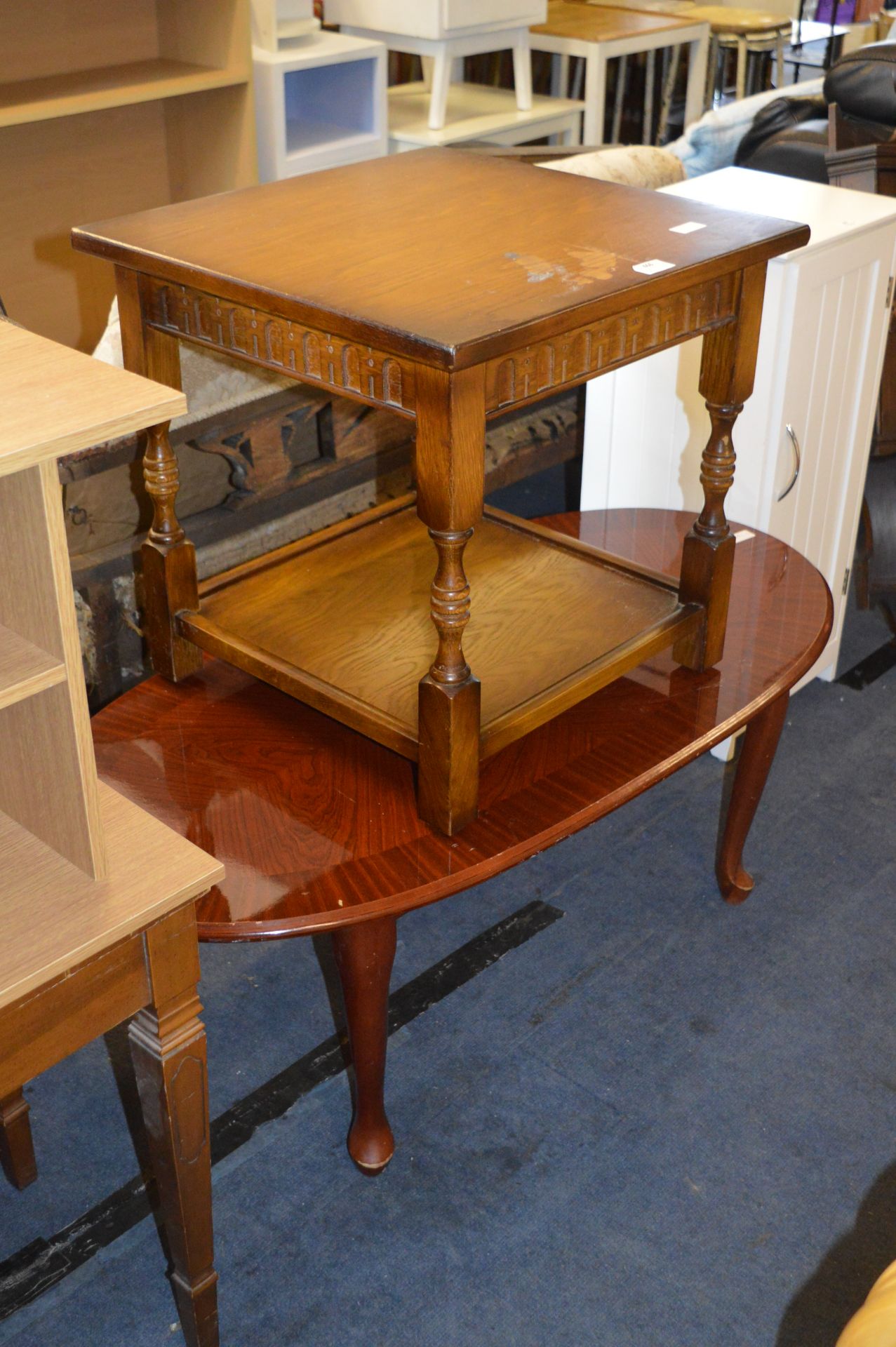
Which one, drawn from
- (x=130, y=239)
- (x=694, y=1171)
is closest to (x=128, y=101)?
(x=130, y=239)

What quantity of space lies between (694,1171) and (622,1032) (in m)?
0.24

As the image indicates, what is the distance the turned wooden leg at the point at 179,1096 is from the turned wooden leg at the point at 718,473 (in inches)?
31.1

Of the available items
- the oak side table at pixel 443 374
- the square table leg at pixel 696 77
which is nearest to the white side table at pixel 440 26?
the square table leg at pixel 696 77

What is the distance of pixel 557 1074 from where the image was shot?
5.93 feet

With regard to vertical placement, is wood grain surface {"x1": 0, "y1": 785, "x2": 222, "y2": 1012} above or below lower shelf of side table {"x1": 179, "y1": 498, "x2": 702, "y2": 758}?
above

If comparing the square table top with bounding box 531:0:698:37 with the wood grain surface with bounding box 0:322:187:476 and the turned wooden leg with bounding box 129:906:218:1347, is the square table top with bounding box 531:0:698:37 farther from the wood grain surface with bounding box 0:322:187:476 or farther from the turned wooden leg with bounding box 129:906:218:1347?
the turned wooden leg with bounding box 129:906:218:1347

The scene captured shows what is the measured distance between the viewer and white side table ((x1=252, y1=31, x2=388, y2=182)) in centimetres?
374

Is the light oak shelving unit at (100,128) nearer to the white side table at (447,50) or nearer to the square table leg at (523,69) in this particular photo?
the white side table at (447,50)

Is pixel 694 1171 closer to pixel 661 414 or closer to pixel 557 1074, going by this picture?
pixel 557 1074

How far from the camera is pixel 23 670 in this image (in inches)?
40.4

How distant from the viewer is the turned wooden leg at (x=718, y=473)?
4.90 ft

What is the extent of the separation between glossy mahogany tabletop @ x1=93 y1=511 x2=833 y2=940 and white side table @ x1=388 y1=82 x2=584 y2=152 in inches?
117

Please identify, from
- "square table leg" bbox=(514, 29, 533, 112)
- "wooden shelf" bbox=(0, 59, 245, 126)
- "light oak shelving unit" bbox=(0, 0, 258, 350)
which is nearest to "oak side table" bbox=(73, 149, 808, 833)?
"wooden shelf" bbox=(0, 59, 245, 126)

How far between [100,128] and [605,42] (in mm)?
1974
